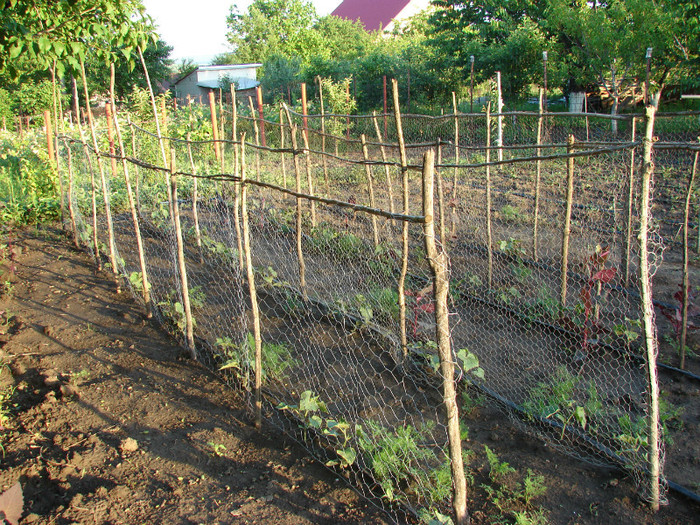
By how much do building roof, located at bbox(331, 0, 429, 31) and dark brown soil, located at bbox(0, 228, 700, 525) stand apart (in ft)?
118

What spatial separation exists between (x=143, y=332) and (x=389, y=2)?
41.4 m

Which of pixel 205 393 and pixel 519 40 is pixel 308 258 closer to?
pixel 205 393

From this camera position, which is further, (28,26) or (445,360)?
(28,26)

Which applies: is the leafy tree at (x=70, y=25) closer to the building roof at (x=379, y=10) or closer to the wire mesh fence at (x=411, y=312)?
the wire mesh fence at (x=411, y=312)

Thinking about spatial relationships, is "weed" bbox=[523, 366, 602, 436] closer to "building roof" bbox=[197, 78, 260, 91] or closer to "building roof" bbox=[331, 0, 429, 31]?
"building roof" bbox=[197, 78, 260, 91]

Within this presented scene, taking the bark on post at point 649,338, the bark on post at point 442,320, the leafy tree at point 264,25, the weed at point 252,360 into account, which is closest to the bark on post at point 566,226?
the bark on post at point 649,338

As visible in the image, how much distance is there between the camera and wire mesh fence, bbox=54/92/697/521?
277 centimetres

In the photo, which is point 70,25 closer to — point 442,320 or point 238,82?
point 442,320

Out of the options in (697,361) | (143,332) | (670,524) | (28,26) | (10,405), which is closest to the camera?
(670,524)

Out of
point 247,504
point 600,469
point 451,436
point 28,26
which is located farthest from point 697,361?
point 28,26

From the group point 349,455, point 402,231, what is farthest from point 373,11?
point 349,455

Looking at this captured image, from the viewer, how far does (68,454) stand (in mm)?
2887

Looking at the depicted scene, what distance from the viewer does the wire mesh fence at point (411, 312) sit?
9.10ft

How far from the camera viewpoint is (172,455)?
295 centimetres
